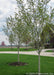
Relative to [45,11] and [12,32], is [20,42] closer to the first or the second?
[12,32]

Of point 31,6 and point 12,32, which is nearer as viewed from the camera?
point 31,6

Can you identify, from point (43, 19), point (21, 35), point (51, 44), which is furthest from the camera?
point (51, 44)

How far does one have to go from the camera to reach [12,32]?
447 inches

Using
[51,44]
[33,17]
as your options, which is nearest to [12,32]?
[33,17]

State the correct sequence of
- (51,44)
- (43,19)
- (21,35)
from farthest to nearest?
(51,44) < (21,35) < (43,19)

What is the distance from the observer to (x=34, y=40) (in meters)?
6.87

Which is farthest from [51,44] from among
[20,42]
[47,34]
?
[47,34]

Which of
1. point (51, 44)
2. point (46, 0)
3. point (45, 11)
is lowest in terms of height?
point (51, 44)

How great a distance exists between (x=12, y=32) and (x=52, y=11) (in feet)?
17.9

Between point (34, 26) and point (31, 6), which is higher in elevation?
point (31, 6)

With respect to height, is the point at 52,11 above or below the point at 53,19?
above

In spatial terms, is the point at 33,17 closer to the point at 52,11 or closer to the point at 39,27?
the point at 39,27

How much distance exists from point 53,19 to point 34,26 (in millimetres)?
1116

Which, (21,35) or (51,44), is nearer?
(21,35)
